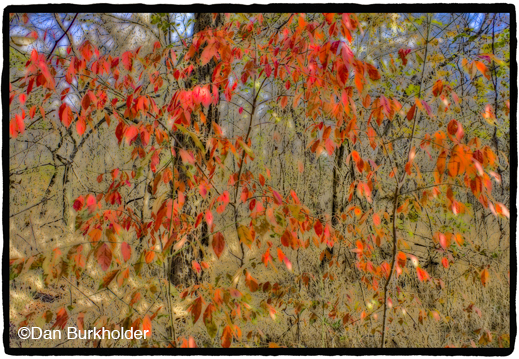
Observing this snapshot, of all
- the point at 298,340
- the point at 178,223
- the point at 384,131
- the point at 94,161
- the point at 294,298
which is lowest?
the point at 298,340

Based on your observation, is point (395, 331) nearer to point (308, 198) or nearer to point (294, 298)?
point (294, 298)

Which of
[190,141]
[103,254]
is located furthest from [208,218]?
[190,141]

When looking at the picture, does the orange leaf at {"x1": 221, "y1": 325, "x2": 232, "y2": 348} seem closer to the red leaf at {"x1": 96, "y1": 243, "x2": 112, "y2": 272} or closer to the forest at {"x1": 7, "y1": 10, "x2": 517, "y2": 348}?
the forest at {"x1": 7, "y1": 10, "x2": 517, "y2": 348}

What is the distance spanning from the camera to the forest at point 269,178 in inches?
74.5

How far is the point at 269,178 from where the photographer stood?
9.00ft

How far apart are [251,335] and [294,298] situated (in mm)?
413

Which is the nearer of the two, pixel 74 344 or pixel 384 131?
pixel 74 344

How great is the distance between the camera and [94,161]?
3.02 m

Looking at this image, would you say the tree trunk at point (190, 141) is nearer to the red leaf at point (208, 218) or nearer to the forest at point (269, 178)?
the forest at point (269, 178)

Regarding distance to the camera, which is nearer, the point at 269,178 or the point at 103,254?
the point at 103,254

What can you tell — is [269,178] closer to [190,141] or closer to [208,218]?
A: [190,141]

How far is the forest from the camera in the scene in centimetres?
189

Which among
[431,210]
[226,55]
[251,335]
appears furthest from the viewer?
[431,210]

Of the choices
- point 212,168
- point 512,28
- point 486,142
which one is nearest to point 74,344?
point 212,168
